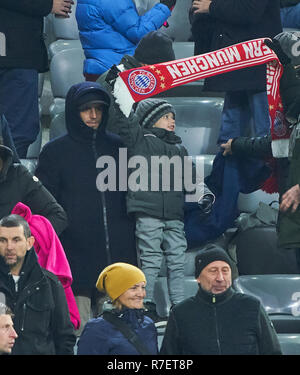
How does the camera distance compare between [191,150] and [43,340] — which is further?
[191,150]

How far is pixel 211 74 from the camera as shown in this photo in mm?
8688

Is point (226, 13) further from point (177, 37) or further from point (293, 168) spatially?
point (177, 37)

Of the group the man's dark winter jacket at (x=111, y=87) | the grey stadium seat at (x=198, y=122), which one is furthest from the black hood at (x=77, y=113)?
the grey stadium seat at (x=198, y=122)

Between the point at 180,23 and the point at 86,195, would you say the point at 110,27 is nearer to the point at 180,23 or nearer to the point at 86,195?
the point at 180,23

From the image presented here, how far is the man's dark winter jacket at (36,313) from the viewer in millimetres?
6828

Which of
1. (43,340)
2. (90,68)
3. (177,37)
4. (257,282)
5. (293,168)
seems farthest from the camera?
(177,37)

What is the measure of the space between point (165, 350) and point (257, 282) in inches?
62.4

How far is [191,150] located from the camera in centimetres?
966

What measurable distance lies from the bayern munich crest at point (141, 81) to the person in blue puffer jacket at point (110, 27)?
3.56ft

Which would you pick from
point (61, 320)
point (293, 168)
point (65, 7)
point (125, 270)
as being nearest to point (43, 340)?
point (61, 320)

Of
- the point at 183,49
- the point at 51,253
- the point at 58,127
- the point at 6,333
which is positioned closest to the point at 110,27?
the point at 58,127

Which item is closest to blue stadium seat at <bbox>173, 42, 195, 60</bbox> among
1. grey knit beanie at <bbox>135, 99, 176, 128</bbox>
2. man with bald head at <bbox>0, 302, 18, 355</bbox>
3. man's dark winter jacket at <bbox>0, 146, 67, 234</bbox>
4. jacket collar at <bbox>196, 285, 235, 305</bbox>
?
grey knit beanie at <bbox>135, 99, 176, 128</bbox>
